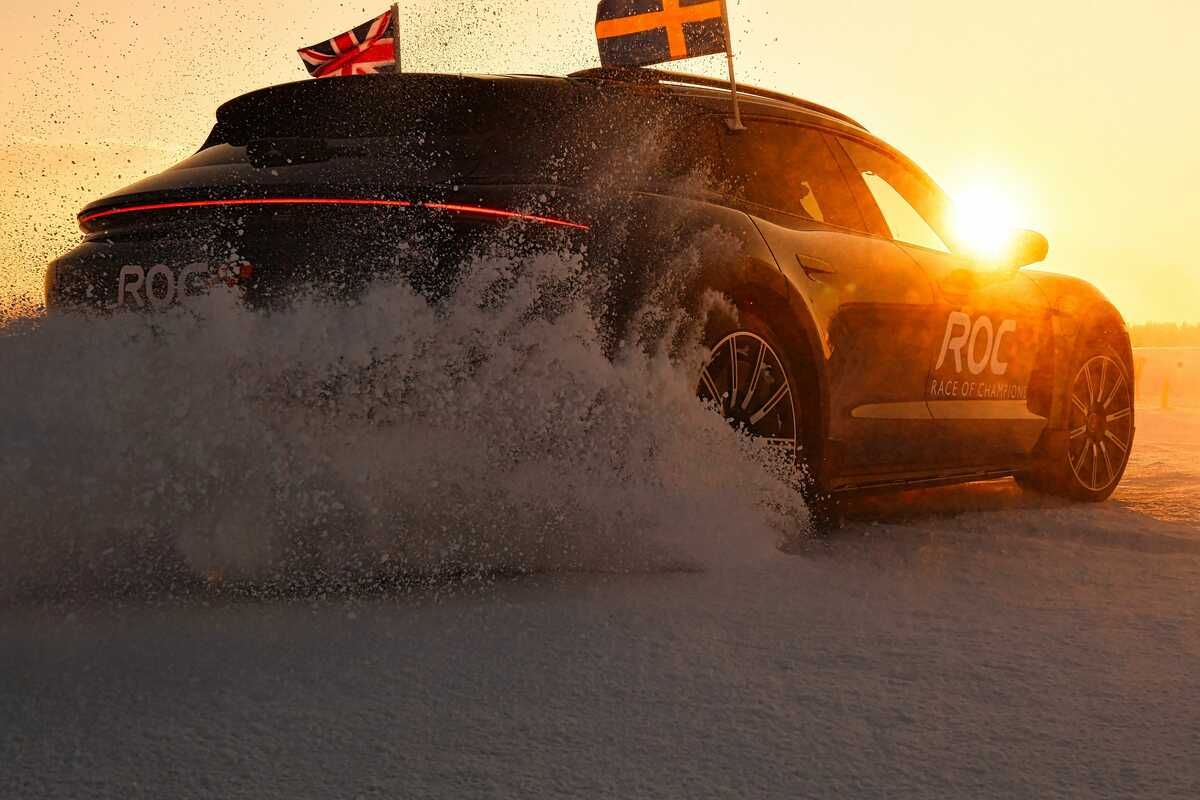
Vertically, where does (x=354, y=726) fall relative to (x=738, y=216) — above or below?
below

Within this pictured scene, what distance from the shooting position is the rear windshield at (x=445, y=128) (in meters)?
3.70

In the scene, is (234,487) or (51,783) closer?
(51,783)

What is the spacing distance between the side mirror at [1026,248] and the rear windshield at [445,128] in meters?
2.48

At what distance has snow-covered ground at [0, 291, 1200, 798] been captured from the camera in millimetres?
2193

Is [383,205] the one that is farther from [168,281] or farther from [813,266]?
[813,266]

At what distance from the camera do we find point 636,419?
145 inches

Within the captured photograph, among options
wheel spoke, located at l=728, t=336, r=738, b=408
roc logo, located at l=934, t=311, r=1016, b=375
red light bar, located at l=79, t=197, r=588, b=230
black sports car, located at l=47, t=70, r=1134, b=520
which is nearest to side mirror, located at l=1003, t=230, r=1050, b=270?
black sports car, located at l=47, t=70, r=1134, b=520

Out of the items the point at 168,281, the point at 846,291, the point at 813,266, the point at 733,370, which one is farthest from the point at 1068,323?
the point at 168,281

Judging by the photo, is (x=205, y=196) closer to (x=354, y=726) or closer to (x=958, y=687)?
(x=354, y=726)

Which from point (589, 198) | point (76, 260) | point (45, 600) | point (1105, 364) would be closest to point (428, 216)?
point (589, 198)

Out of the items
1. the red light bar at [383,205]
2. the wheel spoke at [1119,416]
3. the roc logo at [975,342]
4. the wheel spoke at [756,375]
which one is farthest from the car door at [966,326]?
the red light bar at [383,205]

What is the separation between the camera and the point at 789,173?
5.03 m

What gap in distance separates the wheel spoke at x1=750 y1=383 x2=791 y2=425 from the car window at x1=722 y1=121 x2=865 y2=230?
0.74 m

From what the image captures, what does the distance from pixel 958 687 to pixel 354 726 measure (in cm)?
131
